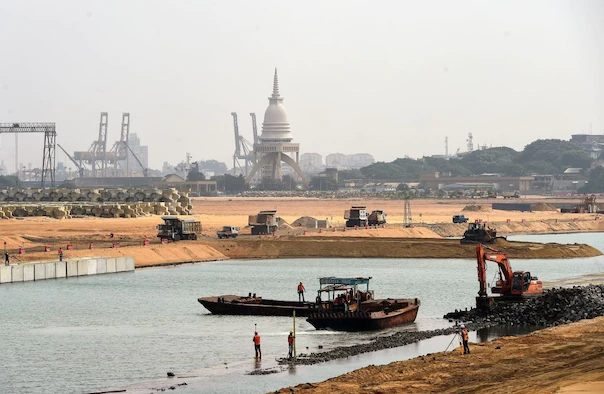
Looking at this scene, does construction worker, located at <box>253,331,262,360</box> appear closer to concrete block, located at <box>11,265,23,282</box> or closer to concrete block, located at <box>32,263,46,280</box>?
concrete block, located at <box>11,265,23,282</box>

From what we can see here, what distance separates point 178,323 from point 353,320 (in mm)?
8354

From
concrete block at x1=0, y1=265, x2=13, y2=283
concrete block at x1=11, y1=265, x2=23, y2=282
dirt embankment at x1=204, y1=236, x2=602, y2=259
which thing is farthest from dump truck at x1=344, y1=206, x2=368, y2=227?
concrete block at x1=0, y1=265, x2=13, y2=283

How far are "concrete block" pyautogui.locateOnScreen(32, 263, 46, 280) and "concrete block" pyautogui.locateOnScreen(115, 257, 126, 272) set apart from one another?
7622mm

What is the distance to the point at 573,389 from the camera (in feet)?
102

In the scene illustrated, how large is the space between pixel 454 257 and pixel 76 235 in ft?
105

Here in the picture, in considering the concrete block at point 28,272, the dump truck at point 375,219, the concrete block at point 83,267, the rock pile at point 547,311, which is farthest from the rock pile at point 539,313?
the dump truck at point 375,219

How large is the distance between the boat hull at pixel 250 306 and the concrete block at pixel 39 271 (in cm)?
1946

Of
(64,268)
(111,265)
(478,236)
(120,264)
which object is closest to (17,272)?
(64,268)

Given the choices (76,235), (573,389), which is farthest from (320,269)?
(573,389)

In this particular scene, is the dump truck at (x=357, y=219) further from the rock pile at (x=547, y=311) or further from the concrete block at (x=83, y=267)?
the rock pile at (x=547, y=311)

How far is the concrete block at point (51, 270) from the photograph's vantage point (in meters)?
75.6

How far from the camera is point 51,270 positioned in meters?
75.9

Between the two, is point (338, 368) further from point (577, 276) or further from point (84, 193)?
point (84, 193)

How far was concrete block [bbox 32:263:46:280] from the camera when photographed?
Answer: 245ft
